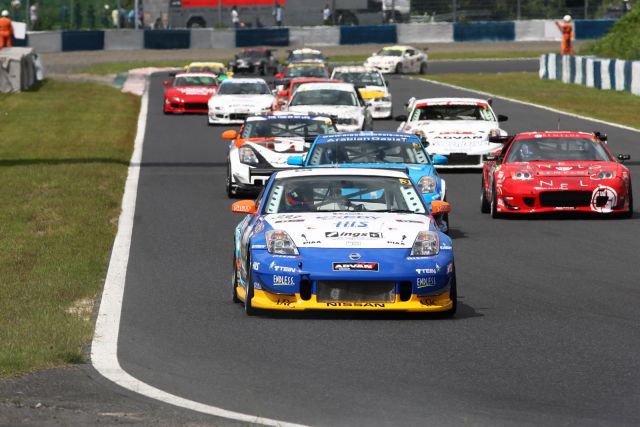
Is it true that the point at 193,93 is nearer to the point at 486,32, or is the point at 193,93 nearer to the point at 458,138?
the point at 458,138

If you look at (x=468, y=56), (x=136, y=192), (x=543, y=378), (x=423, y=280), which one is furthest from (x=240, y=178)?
(x=468, y=56)

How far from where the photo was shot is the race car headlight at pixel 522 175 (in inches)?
773

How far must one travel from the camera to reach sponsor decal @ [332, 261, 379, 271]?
1155 cm

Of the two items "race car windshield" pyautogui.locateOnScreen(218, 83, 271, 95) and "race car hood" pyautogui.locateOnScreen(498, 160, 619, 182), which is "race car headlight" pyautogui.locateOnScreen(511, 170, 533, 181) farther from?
"race car windshield" pyautogui.locateOnScreen(218, 83, 271, 95)

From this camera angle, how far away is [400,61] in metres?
70.5

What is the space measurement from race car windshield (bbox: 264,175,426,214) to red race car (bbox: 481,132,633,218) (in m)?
6.84

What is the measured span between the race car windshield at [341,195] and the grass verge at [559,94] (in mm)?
24441

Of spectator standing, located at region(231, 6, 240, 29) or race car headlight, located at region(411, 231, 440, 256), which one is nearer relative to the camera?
race car headlight, located at region(411, 231, 440, 256)

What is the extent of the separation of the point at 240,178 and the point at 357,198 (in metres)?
9.39

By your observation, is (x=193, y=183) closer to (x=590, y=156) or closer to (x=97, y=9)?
(x=590, y=156)

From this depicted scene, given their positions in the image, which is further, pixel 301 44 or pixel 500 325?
pixel 301 44

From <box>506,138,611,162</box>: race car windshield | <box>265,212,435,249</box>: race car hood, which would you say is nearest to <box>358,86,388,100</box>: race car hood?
<box>506,138,611,162</box>: race car windshield

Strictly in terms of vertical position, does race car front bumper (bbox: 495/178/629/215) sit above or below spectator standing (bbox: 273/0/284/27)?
above

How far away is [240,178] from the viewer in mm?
22297
